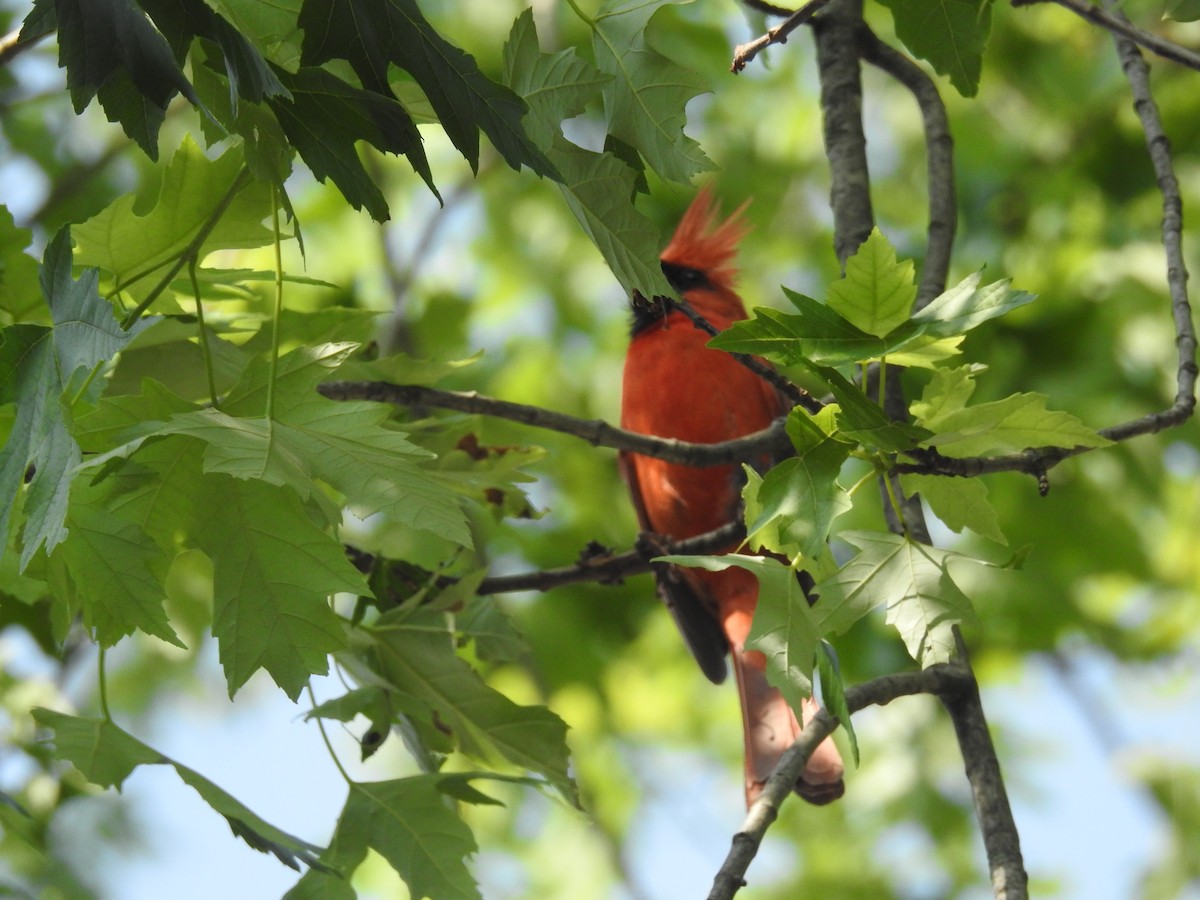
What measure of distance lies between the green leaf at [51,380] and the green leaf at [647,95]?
59cm

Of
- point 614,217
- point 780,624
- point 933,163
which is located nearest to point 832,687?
point 780,624

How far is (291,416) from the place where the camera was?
4.64 feet

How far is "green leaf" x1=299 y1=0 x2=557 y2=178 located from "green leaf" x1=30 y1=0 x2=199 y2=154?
0.15 metres

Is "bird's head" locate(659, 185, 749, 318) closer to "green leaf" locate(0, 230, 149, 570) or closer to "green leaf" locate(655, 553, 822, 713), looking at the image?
"green leaf" locate(655, 553, 822, 713)

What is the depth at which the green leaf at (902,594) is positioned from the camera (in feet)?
4.54

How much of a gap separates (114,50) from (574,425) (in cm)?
85

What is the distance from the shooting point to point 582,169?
137 cm

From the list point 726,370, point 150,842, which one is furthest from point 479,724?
point 150,842

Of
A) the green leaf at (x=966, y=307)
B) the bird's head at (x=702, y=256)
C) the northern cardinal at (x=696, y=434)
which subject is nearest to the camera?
the green leaf at (x=966, y=307)

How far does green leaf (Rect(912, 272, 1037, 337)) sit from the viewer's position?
4.25ft

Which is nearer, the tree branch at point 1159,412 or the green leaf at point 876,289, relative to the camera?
the green leaf at point 876,289

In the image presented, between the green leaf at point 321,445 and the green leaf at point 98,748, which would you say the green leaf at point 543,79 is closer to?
the green leaf at point 321,445

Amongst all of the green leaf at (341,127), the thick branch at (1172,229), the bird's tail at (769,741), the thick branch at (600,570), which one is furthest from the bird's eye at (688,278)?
the green leaf at (341,127)

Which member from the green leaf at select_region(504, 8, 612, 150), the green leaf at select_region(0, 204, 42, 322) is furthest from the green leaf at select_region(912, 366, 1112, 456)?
the green leaf at select_region(0, 204, 42, 322)
